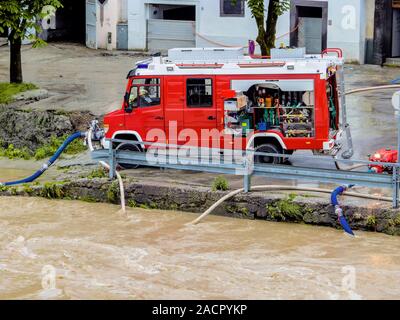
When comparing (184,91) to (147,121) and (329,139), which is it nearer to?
(147,121)

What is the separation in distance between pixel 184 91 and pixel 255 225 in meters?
3.82

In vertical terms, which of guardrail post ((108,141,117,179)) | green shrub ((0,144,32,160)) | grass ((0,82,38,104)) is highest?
grass ((0,82,38,104))

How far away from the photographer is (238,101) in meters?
20.8

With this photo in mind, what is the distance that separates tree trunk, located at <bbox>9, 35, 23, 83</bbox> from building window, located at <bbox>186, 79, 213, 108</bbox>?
370 inches

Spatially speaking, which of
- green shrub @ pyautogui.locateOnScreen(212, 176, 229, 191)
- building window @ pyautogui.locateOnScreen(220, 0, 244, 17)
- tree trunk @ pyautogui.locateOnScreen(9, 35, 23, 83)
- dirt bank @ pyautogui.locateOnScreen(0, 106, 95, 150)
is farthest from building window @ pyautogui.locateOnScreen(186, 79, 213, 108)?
building window @ pyautogui.locateOnScreen(220, 0, 244, 17)

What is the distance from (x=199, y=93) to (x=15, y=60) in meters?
10.2

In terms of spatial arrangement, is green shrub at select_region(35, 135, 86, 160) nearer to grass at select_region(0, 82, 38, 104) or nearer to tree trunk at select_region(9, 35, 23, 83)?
grass at select_region(0, 82, 38, 104)

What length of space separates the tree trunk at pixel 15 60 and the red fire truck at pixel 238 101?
8332mm

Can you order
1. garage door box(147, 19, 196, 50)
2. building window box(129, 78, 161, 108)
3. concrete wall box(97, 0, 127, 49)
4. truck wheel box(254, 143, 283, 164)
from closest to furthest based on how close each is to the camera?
truck wheel box(254, 143, 283, 164) < building window box(129, 78, 161, 108) < garage door box(147, 19, 196, 50) < concrete wall box(97, 0, 127, 49)

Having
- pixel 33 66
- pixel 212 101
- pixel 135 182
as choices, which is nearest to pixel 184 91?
pixel 212 101

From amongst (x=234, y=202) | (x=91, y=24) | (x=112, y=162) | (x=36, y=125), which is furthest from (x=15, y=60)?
(x=234, y=202)

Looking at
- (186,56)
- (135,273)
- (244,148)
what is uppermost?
(186,56)

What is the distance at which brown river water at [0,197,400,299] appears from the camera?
16.0 metres
